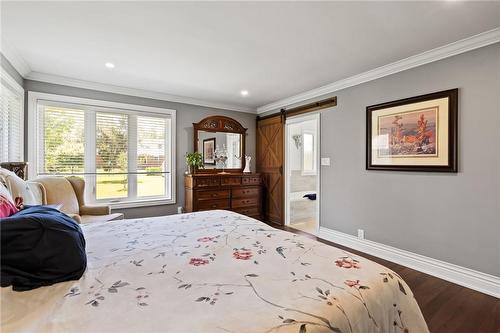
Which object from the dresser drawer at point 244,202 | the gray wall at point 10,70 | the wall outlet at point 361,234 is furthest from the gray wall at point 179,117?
the wall outlet at point 361,234

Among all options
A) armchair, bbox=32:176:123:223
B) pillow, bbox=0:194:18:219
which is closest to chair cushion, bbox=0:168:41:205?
pillow, bbox=0:194:18:219

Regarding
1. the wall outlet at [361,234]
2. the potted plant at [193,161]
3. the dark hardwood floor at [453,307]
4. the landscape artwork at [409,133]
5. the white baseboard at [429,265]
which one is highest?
the landscape artwork at [409,133]

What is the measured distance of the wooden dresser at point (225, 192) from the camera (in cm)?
418

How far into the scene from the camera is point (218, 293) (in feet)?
2.97

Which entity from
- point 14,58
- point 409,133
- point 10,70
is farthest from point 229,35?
point 10,70

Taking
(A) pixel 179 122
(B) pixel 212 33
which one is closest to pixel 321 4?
(B) pixel 212 33

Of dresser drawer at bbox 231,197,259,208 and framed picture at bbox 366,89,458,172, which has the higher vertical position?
framed picture at bbox 366,89,458,172

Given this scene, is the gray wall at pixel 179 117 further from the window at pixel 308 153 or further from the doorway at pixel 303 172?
the window at pixel 308 153

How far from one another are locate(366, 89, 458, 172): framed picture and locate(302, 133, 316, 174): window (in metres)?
3.35

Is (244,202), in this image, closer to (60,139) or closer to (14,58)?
(60,139)

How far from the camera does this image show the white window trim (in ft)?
10.6

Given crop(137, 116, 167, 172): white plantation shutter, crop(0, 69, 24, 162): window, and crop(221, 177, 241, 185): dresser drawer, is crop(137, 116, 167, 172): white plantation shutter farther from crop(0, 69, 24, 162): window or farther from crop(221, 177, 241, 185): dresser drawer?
crop(0, 69, 24, 162): window

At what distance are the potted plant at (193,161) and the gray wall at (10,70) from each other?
243cm

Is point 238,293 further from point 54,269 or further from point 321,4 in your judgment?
point 321,4
